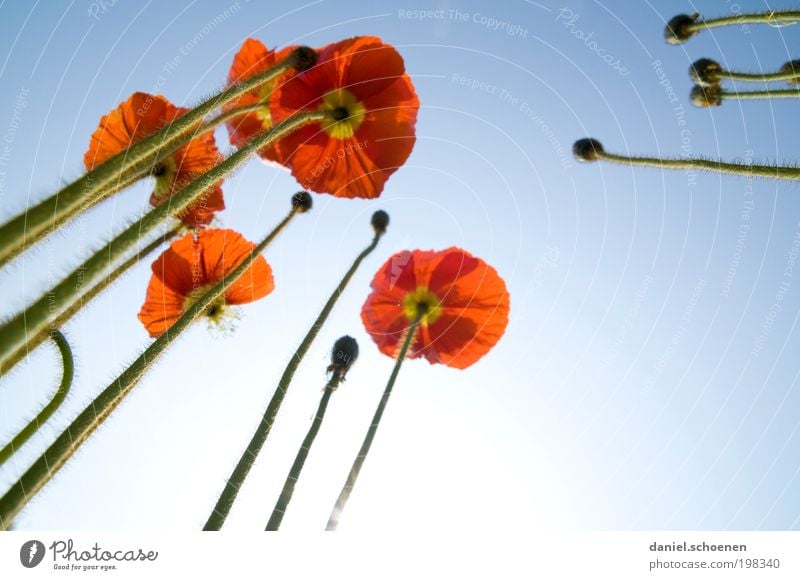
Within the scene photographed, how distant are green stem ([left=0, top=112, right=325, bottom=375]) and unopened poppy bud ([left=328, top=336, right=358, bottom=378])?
707 millimetres

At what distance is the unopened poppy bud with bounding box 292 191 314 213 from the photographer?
6.47 ft

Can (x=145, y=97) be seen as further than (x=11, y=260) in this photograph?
Yes

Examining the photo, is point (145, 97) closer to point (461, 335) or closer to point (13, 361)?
point (13, 361)

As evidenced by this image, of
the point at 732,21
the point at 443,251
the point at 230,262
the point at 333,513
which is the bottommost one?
the point at 333,513

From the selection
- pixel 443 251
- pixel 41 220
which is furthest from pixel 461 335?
pixel 41 220

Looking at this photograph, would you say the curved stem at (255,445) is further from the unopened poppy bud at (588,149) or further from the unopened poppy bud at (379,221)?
the unopened poppy bud at (588,149)

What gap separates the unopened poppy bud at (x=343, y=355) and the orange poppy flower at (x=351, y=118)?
0.59 metres

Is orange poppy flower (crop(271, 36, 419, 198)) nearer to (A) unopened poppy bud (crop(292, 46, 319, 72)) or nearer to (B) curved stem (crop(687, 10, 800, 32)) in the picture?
(A) unopened poppy bud (crop(292, 46, 319, 72))

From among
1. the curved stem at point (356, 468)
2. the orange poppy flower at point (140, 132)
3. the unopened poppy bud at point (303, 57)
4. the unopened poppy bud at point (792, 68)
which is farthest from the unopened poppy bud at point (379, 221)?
the unopened poppy bud at point (792, 68)

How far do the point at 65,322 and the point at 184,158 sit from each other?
103 cm

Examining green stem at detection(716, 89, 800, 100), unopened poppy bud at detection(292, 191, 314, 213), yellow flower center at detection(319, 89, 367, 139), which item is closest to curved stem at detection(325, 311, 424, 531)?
unopened poppy bud at detection(292, 191, 314, 213)

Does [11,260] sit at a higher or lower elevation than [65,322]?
lower

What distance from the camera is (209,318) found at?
2570 mm

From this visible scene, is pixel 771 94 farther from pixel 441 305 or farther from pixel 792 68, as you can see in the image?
pixel 441 305
